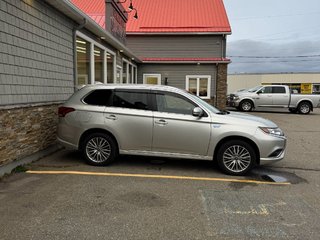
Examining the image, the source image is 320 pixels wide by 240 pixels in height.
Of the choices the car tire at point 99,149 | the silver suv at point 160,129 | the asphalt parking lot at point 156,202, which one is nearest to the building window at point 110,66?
the silver suv at point 160,129

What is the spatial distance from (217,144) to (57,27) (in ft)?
16.1

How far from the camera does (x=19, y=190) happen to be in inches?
186

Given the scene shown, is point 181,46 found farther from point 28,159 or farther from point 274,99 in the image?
point 28,159

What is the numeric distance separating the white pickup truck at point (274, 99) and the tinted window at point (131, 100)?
16.3 m

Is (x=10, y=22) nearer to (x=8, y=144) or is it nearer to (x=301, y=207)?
(x=8, y=144)

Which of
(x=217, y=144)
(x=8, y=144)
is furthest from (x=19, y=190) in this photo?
(x=217, y=144)

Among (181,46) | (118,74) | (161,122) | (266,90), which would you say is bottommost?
(161,122)

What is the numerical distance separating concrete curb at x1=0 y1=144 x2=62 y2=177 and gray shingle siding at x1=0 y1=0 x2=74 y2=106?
1144mm

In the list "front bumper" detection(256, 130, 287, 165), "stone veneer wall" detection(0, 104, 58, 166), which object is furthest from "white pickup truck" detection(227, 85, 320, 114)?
"stone veneer wall" detection(0, 104, 58, 166)

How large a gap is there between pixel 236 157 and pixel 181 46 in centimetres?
1548

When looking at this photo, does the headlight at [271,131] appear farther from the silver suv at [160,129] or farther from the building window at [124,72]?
the building window at [124,72]

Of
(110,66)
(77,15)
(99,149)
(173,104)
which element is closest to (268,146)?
(173,104)

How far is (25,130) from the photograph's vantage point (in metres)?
6.08

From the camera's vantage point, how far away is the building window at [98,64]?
10.5 meters
